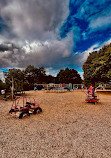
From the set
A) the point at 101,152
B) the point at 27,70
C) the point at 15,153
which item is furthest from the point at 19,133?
the point at 27,70

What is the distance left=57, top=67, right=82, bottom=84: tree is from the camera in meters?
55.8

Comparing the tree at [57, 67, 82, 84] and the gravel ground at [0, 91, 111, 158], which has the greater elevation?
the tree at [57, 67, 82, 84]

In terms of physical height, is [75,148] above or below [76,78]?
below

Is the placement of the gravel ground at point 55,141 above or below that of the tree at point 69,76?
below

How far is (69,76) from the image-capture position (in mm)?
56531

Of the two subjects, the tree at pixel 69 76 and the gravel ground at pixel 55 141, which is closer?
the gravel ground at pixel 55 141

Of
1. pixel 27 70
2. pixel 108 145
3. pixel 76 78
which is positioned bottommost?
pixel 108 145

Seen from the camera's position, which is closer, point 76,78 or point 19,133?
point 19,133

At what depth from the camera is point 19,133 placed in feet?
13.2

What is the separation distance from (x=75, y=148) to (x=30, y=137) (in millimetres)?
1853

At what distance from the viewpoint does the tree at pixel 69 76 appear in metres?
55.8

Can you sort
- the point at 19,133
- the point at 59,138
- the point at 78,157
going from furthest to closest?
the point at 19,133 → the point at 59,138 → the point at 78,157

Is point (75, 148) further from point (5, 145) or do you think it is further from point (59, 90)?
point (59, 90)

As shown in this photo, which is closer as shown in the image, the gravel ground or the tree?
the gravel ground
